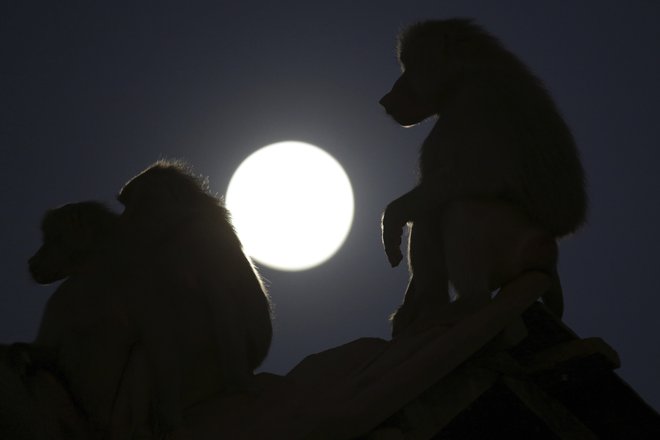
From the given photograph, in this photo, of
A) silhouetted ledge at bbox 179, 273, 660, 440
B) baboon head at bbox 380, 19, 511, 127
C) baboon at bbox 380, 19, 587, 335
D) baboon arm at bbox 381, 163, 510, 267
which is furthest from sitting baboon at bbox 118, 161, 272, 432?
baboon head at bbox 380, 19, 511, 127

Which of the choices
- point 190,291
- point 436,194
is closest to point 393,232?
point 436,194

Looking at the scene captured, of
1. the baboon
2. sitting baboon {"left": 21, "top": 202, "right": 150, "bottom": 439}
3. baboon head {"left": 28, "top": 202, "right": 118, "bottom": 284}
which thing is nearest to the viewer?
the baboon

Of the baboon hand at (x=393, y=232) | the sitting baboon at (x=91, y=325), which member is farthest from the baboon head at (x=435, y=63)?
the sitting baboon at (x=91, y=325)

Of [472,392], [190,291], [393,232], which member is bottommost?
[472,392]

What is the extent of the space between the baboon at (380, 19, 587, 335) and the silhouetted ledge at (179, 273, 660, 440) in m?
0.20

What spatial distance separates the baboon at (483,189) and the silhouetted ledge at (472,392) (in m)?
0.20

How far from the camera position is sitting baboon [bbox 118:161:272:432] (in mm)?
4484

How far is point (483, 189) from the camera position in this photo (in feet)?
13.6

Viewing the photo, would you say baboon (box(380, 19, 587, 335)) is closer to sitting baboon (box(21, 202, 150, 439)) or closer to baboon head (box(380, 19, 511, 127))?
baboon head (box(380, 19, 511, 127))

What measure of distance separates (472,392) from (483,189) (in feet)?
3.67

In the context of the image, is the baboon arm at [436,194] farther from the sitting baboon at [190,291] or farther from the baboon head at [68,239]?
the baboon head at [68,239]

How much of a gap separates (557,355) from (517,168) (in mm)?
1009

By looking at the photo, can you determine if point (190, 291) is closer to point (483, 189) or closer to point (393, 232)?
point (393, 232)

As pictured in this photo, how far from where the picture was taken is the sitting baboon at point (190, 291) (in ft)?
14.7
